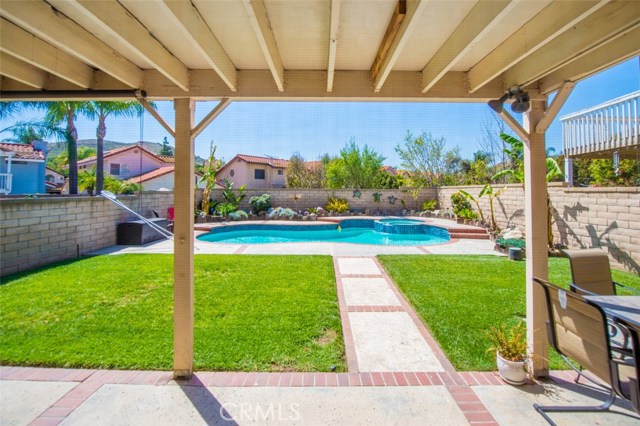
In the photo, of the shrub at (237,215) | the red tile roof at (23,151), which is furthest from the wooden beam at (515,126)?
the red tile roof at (23,151)

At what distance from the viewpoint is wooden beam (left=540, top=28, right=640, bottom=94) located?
2195 mm

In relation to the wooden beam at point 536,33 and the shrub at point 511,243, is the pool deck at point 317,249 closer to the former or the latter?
the shrub at point 511,243

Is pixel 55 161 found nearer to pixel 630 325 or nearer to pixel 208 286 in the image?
pixel 208 286

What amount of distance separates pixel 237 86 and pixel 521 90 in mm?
2818

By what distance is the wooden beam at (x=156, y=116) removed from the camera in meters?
2.98

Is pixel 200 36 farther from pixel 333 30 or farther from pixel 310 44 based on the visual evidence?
pixel 333 30

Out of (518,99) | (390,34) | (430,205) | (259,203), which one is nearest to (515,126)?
(518,99)

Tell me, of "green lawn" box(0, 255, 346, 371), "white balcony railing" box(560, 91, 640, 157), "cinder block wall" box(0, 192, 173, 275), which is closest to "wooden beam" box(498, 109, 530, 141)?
"green lawn" box(0, 255, 346, 371)

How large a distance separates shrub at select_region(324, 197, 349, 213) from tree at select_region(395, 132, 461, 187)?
288 inches

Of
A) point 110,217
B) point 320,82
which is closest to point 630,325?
point 320,82

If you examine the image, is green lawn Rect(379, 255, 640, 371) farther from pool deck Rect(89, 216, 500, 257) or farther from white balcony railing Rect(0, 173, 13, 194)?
white balcony railing Rect(0, 173, 13, 194)

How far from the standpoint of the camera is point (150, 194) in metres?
12.2

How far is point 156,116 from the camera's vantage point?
302cm

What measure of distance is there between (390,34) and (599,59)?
1.74 meters
